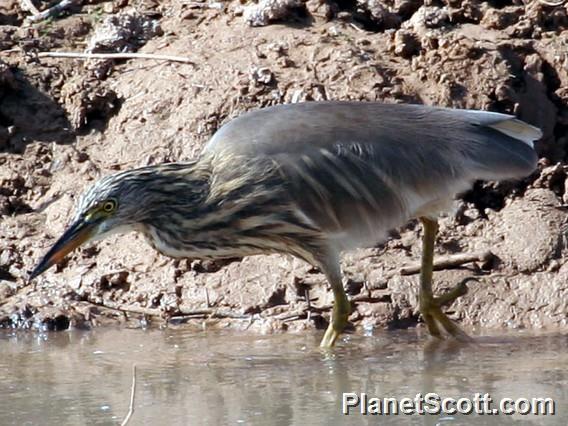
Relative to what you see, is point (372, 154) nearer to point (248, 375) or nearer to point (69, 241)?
point (248, 375)

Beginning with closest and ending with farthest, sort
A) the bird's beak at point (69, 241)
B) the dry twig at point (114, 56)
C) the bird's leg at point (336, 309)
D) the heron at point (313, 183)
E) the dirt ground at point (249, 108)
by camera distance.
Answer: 1. the bird's beak at point (69, 241)
2. the heron at point (313, 183)
3. the bird's leg at point (336, 309)
4. the dirt ground at point (249, 108)
5. the dry twig at point (114, 56)

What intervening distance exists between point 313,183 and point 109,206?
39.5 inches

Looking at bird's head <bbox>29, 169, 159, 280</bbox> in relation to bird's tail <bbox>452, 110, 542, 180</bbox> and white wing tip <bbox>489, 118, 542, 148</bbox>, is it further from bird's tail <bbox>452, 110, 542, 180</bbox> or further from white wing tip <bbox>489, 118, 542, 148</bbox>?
white wing tip <bbox>489, 118, 542, 148</bbox>

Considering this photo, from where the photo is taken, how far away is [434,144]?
23.2ft

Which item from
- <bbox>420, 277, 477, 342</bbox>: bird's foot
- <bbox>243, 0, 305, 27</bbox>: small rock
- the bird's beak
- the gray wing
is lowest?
<bbox>420, 277, 477, 342</bbox>: bird's foot

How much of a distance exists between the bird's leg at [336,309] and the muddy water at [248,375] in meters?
0.08

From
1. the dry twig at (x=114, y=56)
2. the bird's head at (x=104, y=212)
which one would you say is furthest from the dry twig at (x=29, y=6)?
the bird's head at (x=104, y=212)

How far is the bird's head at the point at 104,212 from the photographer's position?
6.61 metres

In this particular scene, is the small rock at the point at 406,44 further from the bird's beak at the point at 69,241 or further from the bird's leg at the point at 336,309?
the bird's beak at the point at 69,241

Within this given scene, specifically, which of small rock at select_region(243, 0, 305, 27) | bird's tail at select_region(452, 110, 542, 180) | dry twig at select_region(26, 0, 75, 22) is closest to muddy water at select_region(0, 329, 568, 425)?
bird's tail at select_region(452, 110, 542, 180)

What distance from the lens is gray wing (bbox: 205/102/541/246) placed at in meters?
6.85

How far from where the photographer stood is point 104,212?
22.0ft

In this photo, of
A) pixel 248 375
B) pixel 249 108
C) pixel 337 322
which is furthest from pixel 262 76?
pixel 248 375

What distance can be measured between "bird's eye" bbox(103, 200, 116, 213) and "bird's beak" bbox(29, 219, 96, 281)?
0.33 feet
